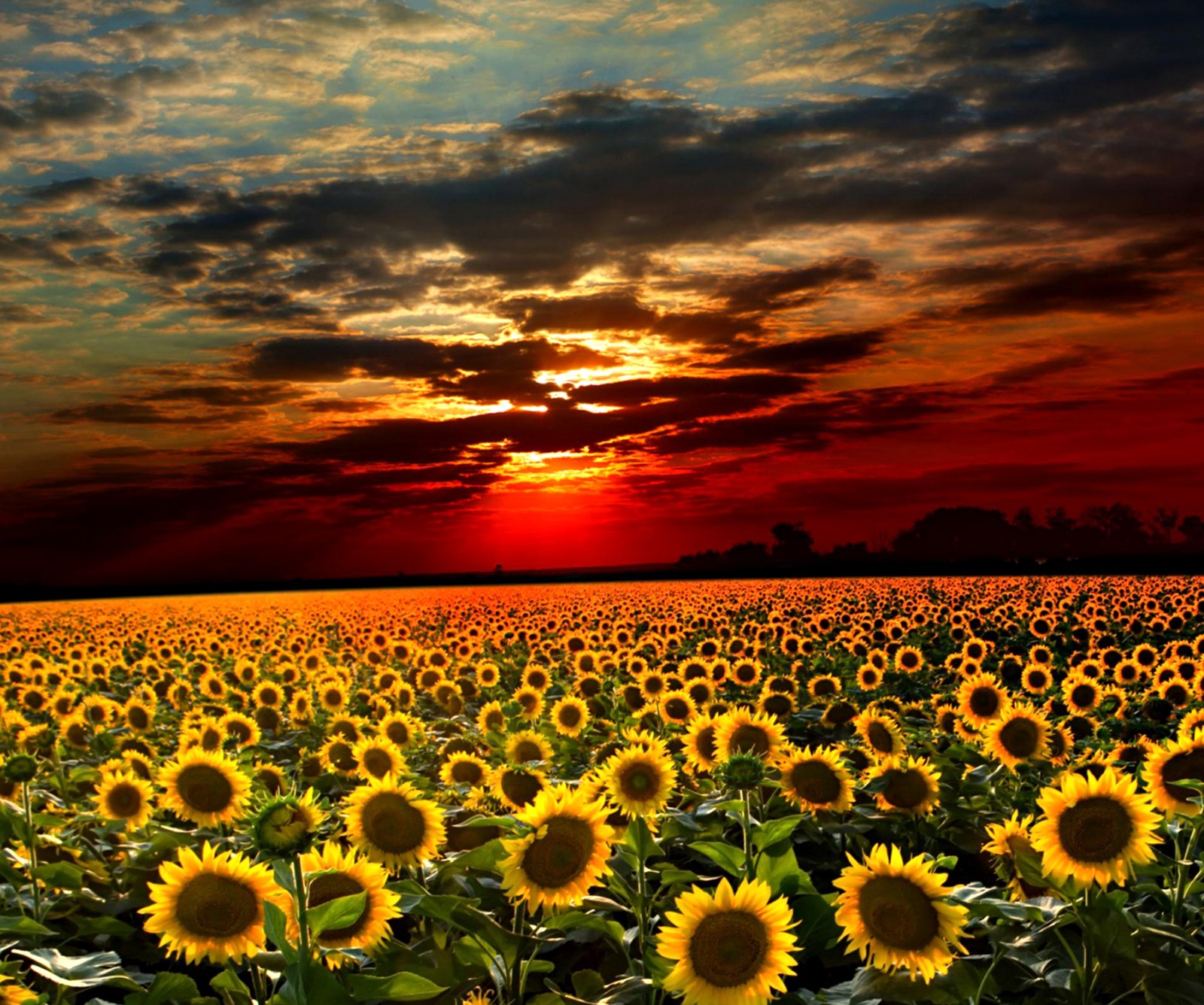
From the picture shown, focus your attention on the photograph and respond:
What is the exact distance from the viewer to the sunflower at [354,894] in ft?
13.8

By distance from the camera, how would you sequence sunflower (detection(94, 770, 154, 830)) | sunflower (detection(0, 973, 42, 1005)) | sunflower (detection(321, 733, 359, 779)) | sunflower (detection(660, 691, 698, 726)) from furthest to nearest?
sunflower (detection(660, 691, 698, 726)), sunflower (detection(321, 733, 359, 779)), sunflower (detection(94, 770, 154, 830)), sunflower (detection(0, 973, 42, 1005))

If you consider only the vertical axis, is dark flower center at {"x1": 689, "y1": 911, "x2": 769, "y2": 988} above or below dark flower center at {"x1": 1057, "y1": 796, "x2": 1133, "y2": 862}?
below

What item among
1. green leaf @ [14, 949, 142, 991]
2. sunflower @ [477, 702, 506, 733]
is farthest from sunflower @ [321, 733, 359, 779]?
green leaf @ [14, 949, 142, 991]

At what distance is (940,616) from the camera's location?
2658 cm

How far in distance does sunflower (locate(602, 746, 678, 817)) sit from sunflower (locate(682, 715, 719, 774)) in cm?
160

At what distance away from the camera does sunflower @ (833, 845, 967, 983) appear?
419 centimetres

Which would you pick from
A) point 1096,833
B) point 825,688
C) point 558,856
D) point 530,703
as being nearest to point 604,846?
point 558,856

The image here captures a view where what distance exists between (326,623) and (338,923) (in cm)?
2967

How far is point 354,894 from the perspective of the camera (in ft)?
13.7

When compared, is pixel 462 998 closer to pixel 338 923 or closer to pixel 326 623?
pixel 338 923

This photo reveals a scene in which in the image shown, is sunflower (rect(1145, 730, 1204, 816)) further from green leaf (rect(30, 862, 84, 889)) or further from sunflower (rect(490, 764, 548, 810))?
green leaf (rect(30, 862, 84, 889))

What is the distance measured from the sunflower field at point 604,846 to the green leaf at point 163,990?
0.05 ft

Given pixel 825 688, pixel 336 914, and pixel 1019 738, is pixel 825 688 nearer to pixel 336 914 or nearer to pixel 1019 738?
pixel 1019 738

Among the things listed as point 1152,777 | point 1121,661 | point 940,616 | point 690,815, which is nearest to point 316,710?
point 690,815
